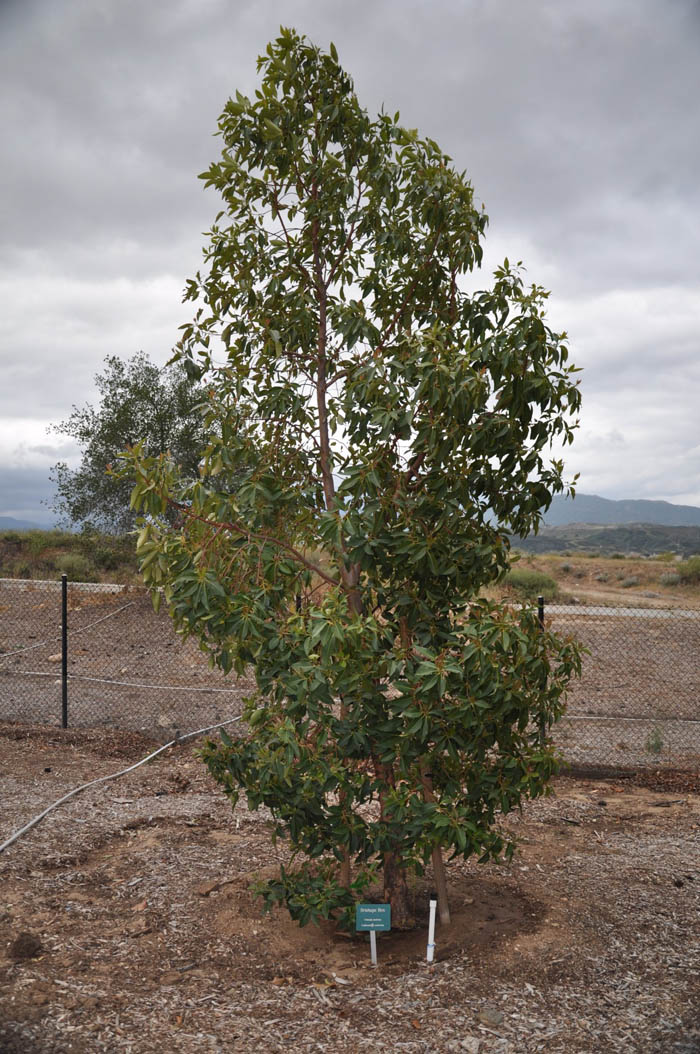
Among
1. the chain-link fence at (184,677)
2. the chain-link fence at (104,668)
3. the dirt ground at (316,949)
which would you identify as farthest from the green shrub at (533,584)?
the dirt ground at (316,949)

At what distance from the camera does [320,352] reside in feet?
15.7

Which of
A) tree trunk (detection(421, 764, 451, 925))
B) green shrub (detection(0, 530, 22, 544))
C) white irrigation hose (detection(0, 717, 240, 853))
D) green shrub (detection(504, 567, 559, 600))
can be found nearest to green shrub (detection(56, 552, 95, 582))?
green shrub (detection(0, 530, 22, 544))

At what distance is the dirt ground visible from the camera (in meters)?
3.70

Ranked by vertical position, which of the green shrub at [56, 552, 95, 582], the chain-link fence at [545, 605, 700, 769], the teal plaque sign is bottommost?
the chain-link fence at [545, 605, 700, 769]

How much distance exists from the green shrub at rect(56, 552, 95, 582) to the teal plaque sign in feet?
60.6

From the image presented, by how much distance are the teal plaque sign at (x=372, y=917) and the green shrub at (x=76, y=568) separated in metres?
18.5

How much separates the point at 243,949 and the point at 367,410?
9.55ft

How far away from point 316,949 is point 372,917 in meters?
0.61

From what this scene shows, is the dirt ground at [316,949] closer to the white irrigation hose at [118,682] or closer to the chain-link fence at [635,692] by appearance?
the chain-link fence at [635,692]

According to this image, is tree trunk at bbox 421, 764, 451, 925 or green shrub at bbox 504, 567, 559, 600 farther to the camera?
green shrub at bbox 504, 567, 559, 600

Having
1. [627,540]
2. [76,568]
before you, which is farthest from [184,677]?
[627,540]

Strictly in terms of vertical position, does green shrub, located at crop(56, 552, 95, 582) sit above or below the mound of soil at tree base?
above

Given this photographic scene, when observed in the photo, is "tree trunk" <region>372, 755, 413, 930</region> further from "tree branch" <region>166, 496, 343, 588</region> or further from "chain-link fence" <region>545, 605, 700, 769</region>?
"chain-link fence" <region>545, 605, 700, 769</region>

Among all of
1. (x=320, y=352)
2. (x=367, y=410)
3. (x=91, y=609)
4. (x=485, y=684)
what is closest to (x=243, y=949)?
(x=485, y=684)
